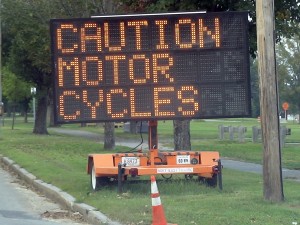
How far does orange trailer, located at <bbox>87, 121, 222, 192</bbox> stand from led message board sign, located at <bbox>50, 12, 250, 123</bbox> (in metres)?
1.00

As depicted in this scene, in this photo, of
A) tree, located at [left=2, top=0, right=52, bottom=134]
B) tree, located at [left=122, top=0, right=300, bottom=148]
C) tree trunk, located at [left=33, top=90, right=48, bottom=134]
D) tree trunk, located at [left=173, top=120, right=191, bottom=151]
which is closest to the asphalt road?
tree trunk, located at [left=173, top=120, right=191, bottom=151]

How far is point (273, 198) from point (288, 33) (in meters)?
8.36

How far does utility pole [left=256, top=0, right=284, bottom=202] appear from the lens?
42.2 feet

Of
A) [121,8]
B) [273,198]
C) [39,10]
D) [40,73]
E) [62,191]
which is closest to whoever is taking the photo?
[273,198]

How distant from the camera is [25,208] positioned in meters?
14.9

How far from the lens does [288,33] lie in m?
20.4

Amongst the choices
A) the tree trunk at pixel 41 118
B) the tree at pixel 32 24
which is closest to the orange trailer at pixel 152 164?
the tree at pixel 32 24

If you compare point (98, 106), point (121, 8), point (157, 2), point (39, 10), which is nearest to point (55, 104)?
point (98, 106)

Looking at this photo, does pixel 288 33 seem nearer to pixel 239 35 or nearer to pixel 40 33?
pixel 239 35

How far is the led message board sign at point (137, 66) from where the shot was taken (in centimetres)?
1417

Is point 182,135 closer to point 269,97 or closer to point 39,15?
point 269,97

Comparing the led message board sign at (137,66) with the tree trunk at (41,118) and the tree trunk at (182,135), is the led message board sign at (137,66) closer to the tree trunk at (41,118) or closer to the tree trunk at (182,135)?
the tree trunk at (182,135)

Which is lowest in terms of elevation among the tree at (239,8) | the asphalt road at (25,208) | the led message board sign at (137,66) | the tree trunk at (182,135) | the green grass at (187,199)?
the asphalt road at (25,208)

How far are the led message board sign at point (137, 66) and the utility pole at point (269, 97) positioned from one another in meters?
1.46
